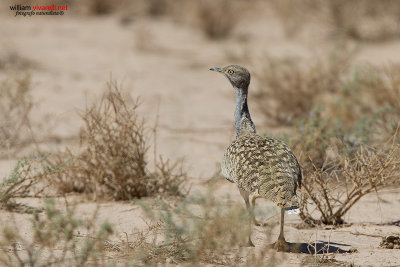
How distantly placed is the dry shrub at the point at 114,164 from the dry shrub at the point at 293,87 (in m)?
3.06

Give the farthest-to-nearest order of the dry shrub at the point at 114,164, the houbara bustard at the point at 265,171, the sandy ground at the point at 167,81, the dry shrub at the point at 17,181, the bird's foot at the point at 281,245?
the dry shrub at the point at 114,164 < the sandy ground at the point at 167,81 < the dry shrub at the point at 17,181 < the bird's foot at the point at 281,245 < the houbara bustard at the point at 265,171

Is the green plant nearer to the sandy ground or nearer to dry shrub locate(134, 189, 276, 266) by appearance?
the sandy ground

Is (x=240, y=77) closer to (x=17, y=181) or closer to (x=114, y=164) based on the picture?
(x=114, y=164)

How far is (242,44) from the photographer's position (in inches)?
517

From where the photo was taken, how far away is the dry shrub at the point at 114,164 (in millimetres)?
5535

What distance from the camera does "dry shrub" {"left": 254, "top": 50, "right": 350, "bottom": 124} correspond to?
335 inches

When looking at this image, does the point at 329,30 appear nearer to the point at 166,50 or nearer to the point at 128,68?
the point at 166,50

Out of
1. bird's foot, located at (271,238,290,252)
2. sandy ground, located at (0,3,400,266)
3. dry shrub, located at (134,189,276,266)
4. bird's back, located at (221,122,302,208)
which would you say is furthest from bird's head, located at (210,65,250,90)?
dry shrub, located at (134,189,276,266)

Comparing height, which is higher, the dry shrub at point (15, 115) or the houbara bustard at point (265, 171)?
the dry shrub at point (15, 115)

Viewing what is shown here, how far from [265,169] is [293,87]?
175 inches

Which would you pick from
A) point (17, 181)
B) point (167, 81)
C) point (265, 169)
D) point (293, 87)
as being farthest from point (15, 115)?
point (265, 169)

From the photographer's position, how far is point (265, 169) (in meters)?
4.23

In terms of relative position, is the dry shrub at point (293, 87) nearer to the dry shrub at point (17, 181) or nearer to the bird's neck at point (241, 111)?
the bird's neck at point (241, 111)

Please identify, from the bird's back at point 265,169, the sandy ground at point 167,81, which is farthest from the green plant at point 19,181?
the bird's back at point 265,169
